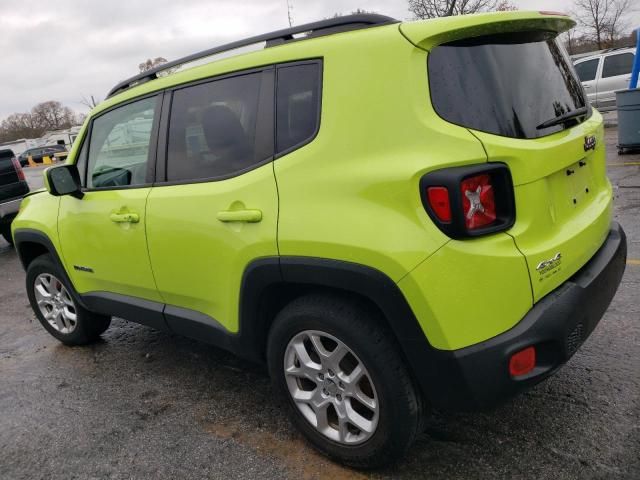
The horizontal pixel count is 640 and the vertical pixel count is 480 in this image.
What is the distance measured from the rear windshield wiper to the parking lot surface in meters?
1.37

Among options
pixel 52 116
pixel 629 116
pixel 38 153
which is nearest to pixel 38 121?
pixel 52 116

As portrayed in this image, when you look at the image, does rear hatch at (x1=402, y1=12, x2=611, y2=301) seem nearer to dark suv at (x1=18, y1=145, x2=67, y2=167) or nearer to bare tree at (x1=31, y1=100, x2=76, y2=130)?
dark suv at (x1=18, y1=145, x2=67, y2=167)

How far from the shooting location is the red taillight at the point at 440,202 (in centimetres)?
187

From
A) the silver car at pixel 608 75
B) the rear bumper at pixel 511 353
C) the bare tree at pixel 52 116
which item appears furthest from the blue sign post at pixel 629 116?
the bare tree at pixel 52 116

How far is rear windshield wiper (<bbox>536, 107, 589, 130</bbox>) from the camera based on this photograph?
214 cm

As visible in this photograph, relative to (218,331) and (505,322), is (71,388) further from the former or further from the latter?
(505,322)

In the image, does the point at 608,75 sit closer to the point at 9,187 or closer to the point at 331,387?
the point at 9,187

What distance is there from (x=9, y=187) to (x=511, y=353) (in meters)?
8.99

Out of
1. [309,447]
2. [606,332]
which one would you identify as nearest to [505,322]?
[309,447]

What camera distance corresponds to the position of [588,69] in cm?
1458

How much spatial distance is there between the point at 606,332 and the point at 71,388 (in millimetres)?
3404

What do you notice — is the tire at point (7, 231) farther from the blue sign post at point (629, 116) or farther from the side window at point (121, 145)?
the blue sign post at point (629, 116)

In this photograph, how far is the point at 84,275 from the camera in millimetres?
3639

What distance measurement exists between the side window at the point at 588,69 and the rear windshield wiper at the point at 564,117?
45.1ft
